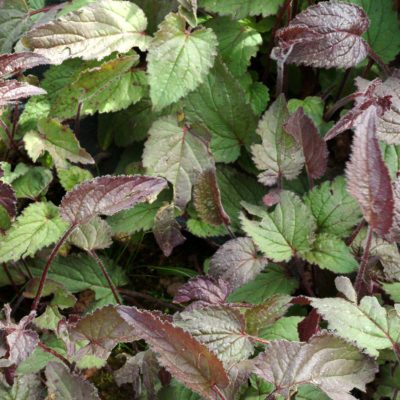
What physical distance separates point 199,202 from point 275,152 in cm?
19

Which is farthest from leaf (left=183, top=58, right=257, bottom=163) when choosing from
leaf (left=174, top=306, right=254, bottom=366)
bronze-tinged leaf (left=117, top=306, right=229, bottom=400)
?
bronze-tinged leaf (left=117, top=306, right=229, bottom=400)

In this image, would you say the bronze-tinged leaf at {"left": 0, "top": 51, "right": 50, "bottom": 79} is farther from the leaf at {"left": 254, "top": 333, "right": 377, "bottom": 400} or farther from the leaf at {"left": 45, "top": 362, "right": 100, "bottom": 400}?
the leaf at {"left": 254, "top": 333, "right": 377, "bottom": 400}

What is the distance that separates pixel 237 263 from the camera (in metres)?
1.26

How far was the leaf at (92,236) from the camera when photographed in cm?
129

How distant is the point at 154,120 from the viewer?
5.06 feet

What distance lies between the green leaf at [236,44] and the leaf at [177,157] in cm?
20

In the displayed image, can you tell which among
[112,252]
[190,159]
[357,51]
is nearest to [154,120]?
[190,159]

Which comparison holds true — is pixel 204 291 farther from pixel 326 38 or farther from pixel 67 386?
pixel 326 38

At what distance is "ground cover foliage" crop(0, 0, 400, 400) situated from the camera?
108 cm

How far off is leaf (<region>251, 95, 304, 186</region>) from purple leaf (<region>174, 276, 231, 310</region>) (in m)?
0.26

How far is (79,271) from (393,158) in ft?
2.32

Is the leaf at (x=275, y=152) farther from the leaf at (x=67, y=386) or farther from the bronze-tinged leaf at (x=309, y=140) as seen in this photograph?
the leaf at (x=67, y=386)

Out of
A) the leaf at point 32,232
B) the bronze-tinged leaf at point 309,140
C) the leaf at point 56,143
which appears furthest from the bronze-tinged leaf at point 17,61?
the bronze-tinged leaf at point 309,140

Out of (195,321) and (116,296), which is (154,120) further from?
(195,321)
